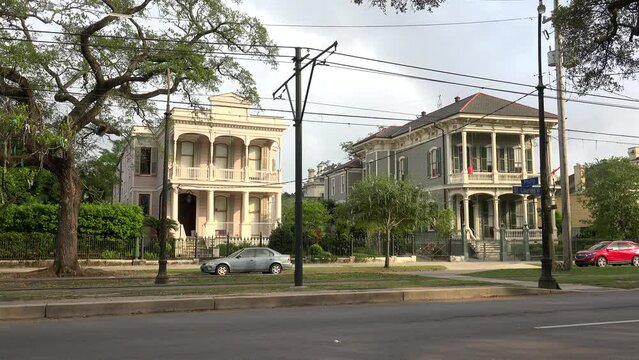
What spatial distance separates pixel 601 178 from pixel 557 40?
17784 mm

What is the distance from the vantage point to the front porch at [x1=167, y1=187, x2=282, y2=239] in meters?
39.8

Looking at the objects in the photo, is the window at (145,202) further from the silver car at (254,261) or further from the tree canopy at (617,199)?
the tree canopy at (617,199)

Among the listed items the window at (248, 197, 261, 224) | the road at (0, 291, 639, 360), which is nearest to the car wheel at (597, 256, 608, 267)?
the road at (0, 291, 639, 360)

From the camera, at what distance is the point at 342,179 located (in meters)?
58.7

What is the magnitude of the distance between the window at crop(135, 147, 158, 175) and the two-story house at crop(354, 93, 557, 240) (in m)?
16.0

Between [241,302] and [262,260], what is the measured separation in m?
12.3

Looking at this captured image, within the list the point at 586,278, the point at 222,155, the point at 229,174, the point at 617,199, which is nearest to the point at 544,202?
the point at 586,278

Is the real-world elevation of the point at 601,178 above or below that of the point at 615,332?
above

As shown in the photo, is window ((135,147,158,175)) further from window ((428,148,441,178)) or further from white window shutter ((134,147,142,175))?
window ((428,148,441,178))

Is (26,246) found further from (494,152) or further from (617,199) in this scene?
(617,199)

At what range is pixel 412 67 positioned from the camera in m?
20.9

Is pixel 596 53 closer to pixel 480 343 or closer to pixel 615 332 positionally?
pixel 615 332

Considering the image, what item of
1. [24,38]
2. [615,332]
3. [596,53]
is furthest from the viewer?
[24,38]

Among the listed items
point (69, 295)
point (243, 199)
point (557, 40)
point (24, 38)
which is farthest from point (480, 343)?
point (243, 199)
